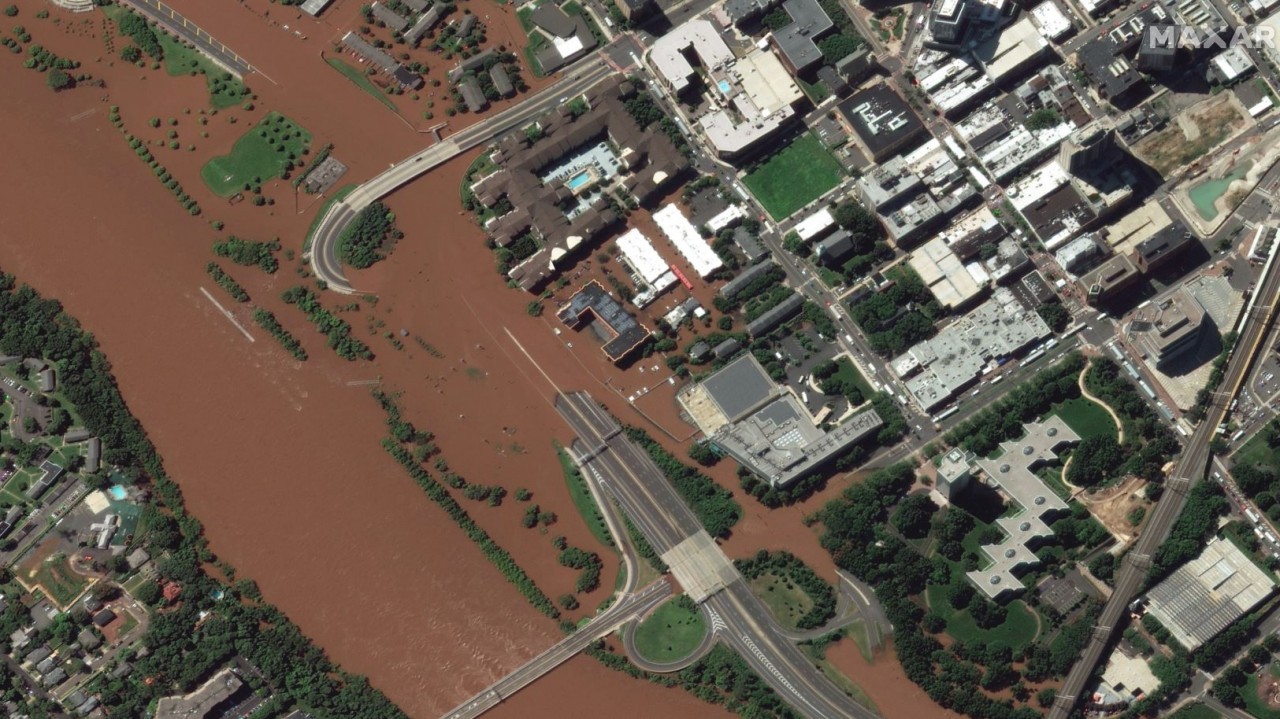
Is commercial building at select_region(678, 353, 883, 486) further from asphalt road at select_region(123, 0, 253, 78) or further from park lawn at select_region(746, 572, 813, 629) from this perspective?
asphalt road at select_region(123, 0, 253, 78)

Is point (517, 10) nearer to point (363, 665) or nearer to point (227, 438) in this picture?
point (227, 438)

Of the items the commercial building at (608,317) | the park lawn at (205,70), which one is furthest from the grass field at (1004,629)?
the park lawn at (205,70)

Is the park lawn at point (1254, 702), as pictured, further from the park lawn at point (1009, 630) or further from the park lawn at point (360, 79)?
the park lawn at point (360, 79)

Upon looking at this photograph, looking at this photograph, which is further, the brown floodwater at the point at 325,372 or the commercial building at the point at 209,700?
the brown floodwater at the point at 325,372

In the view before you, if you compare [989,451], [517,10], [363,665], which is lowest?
[989,451]

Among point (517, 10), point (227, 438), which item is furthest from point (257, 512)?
point (517, 10)

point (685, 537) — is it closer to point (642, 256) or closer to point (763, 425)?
point (763, 425)

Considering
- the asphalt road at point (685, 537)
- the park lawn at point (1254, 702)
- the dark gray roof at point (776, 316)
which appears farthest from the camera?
the dark gray roof at point (776, 316)

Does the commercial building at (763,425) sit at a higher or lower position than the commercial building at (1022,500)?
higher
